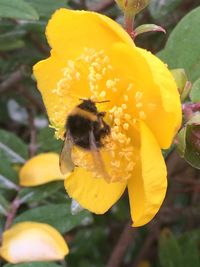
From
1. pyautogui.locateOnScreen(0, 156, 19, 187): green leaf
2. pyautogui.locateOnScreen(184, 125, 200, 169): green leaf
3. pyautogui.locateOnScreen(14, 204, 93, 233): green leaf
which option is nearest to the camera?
pyautogui.locateOnScreen(184, 125, 200, 169): green leaf

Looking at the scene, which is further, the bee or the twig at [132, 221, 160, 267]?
the twig at [132, 221, 160, 267]

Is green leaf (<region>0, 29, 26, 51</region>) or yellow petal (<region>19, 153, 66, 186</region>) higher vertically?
green leaf (<region>0, 29, 26, 51</region>)

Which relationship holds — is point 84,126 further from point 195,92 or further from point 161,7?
point 161,7

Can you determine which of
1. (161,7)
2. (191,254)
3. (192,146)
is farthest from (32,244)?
(161,7)

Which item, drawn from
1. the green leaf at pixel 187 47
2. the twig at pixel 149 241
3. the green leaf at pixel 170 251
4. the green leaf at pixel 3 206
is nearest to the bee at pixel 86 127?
the green leaf at pixel 187 47

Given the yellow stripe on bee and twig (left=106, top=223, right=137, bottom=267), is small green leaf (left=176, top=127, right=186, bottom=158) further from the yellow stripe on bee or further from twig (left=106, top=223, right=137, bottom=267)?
twig (left=106, top=223, right=137, bottom=267)

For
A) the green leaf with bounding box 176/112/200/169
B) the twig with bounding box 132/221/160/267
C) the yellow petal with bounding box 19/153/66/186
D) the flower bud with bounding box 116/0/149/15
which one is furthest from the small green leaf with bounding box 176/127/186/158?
the twig with bounding box 132/221/160/267

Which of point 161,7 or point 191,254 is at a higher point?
point 161,7
